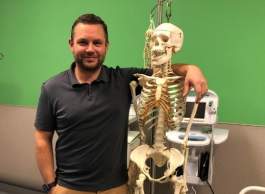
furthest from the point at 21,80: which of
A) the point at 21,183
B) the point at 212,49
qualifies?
the point at 212,49

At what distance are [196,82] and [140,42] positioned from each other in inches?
54.5

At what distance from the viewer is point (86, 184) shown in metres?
1.51

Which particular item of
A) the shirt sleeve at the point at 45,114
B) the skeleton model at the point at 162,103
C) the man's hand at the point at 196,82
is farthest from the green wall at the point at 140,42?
the shirt sleeve at the point at 45,114

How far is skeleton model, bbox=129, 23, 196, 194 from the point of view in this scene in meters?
1.46

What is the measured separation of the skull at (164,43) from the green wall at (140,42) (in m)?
0.97

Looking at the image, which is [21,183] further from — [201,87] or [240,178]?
[201,87]

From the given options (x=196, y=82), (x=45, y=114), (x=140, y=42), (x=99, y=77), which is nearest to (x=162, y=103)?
(x=196, y=82)

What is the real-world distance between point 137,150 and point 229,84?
1097 mm

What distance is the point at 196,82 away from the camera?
51.8 inches

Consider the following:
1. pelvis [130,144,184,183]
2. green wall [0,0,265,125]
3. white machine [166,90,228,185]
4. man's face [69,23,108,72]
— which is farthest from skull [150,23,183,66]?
green wall [0,0,265,125]

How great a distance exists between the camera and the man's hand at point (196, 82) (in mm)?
1310

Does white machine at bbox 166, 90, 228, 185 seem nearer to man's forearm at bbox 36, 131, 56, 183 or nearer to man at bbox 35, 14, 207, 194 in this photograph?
man at bbox 35, 14, 207, 194

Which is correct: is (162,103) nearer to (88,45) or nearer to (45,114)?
(88,45)

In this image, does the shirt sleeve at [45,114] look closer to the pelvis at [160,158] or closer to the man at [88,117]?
the man at [88,117]
